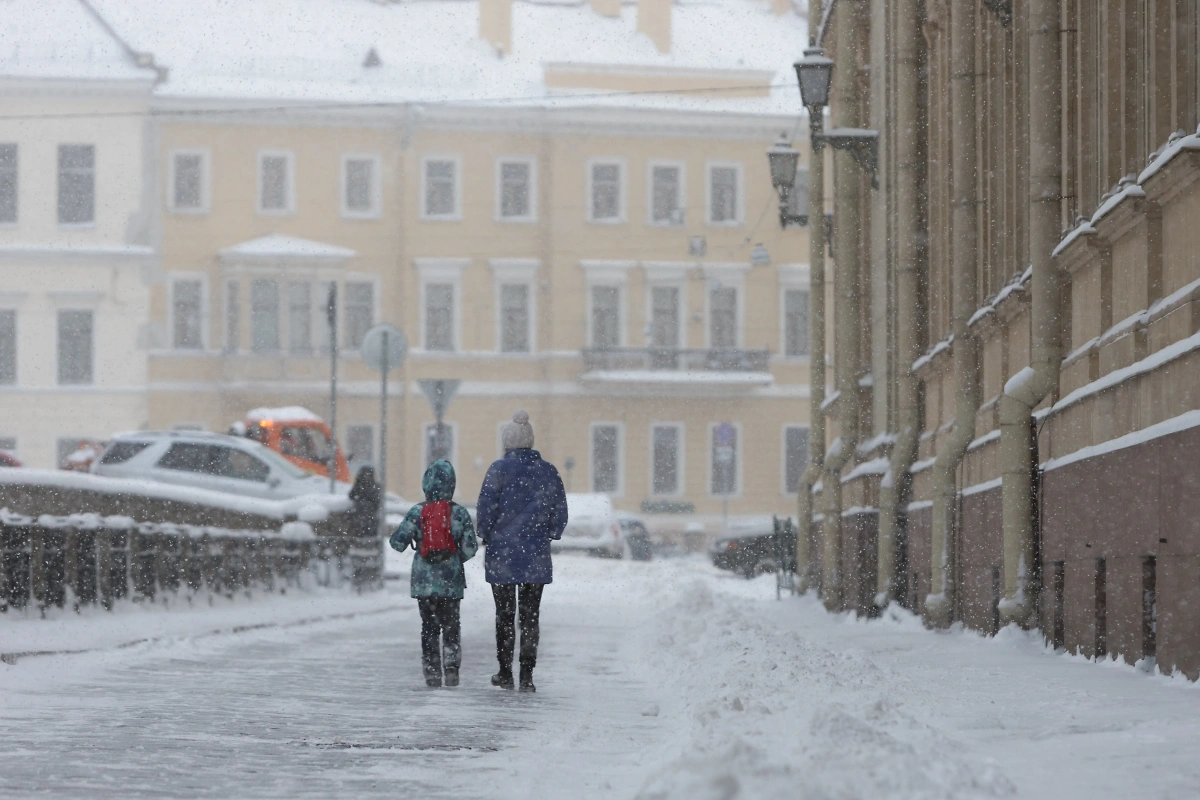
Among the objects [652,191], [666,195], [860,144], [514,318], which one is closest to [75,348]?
[514,318]

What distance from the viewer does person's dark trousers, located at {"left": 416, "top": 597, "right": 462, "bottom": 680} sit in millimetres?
11188

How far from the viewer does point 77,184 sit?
5903cm

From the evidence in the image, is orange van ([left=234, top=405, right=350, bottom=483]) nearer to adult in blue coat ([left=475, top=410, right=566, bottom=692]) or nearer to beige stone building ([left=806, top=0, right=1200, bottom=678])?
beige stone building ([left=806, top=0, right=1200, bottom=678])

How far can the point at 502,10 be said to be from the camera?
63438 millimetres

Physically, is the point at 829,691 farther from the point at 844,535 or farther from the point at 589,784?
the point at 844,535

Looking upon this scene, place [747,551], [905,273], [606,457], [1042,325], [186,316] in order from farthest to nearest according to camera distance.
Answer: [606,457], [186,316], [747,551], [905,273], [1042,325]

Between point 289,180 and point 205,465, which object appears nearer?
point 205,465

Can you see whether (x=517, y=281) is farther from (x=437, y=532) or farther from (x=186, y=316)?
(x=437, y=532)

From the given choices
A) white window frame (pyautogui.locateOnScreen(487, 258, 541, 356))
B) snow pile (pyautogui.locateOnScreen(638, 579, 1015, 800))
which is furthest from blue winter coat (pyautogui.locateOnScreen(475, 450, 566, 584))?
white window frame (pyautogui.locateOnScreen(487, 258, 541, 356))

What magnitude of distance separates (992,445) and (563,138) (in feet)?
151

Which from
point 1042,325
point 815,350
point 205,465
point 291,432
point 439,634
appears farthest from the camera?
point 291,432

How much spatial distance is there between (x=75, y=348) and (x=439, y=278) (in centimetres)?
1031

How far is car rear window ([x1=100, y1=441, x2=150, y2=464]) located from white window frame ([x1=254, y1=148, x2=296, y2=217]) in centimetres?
2655

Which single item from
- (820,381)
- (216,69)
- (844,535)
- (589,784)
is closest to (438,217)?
(216,69)
